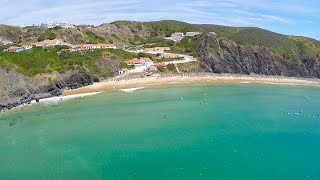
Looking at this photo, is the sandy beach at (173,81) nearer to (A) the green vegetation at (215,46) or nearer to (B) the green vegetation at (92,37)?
(A) the green vegetation at (215,46)

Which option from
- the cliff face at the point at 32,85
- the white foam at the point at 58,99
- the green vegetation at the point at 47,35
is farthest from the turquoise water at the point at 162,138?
the green vegetation at the point at 47,35

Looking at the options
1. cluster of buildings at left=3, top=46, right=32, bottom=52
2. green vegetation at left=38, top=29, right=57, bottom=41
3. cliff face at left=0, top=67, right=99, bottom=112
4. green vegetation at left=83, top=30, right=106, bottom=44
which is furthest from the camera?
green vegetation at left=83, top=30, right=106, bottom=44

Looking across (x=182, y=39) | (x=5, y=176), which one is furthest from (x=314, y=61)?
(x=5, y=176)

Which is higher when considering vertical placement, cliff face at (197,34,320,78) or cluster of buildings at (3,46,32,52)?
cluster of buildings at (3,46,32,52)

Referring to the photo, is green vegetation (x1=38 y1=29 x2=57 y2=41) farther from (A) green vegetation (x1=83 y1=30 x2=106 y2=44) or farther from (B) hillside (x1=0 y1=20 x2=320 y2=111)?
(A) green vegetation (x1=83 y1=30 x2=106 y2=44)

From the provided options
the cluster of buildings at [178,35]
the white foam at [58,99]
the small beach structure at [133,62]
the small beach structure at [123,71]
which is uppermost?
the cluster of buildings at [178,35]

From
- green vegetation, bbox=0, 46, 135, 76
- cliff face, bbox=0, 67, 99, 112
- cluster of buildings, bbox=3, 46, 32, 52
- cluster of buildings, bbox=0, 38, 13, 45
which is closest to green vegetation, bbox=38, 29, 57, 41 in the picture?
cluster of buildings, bbox=0, 38, 13, 45

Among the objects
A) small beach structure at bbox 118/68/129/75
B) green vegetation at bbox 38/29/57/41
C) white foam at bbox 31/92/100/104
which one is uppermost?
green vegetation at bbox 38/29/57/41
